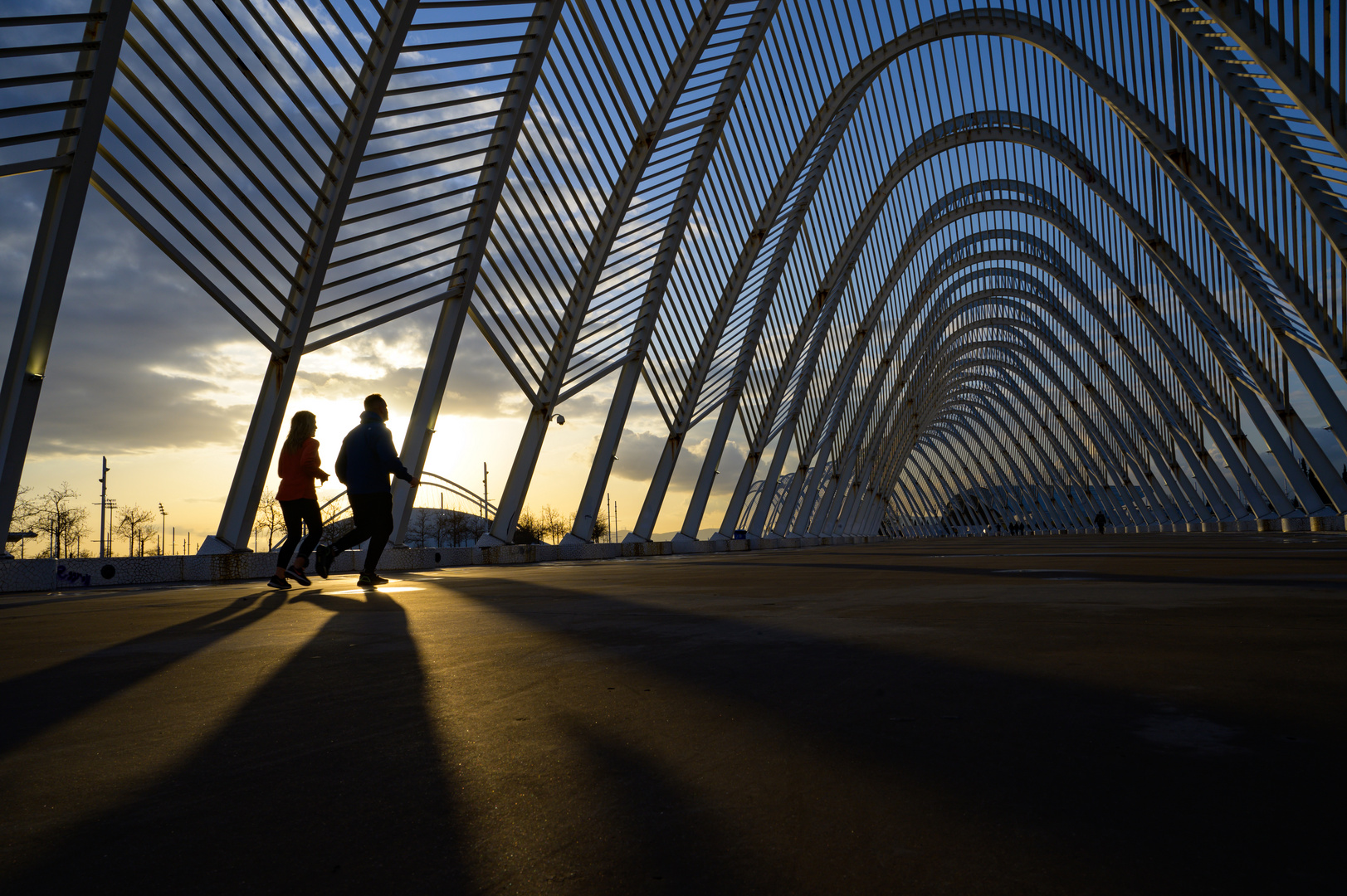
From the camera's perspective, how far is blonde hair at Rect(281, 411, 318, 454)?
7062 mm

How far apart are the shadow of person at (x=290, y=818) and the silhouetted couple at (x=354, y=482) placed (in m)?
5.11

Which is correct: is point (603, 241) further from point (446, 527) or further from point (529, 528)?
point (446, 527)

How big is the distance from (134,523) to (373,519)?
168 ft

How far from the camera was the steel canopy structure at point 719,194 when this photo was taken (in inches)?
380

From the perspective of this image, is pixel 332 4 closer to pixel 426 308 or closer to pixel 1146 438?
pixel 426 308

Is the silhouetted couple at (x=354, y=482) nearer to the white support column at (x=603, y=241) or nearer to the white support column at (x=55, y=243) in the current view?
the white support column at (x=55, y=243)

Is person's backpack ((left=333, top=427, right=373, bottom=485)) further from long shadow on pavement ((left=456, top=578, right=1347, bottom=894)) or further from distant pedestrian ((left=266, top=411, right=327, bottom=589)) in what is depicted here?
long shadow on pavement ((left=456, top=578, right=1347, bottom=894))

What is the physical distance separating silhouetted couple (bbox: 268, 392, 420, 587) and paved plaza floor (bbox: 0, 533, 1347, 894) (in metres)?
3.70

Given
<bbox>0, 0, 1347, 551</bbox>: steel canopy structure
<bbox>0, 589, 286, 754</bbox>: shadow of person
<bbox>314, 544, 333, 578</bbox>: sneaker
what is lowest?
<bbox>0, 589, 286, 754</bbox>: shadow of person

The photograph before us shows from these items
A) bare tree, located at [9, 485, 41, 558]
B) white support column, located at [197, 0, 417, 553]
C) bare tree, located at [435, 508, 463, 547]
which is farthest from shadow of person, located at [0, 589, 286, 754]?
bare tree, located at [435, 508, 463, 547]

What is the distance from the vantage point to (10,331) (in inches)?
324

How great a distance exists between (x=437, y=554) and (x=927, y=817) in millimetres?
12499

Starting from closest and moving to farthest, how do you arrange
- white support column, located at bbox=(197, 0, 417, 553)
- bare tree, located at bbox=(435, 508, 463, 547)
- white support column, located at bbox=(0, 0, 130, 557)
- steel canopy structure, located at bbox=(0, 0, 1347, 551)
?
white support column, located at bbox=(0, 0, 130, 557) < steel canopy structure, located at bbox=(0, 0, 1347, 551) < white support column, located at bbox=(197, 0, 417, 553) < bare tree, located at bbox=(435, 508, 463, 547)

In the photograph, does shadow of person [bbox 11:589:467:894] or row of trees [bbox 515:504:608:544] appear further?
row of trees [bbox 515:504:608:544]
